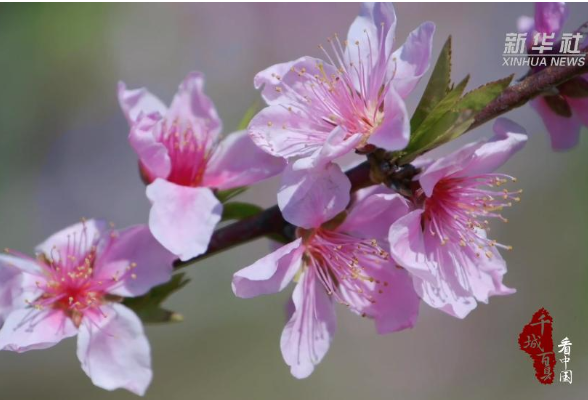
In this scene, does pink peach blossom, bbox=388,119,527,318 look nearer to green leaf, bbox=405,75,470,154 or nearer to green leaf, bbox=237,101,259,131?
green leaf, bbox=405,75,470,154

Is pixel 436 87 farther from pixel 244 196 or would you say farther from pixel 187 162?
pixel 244 196

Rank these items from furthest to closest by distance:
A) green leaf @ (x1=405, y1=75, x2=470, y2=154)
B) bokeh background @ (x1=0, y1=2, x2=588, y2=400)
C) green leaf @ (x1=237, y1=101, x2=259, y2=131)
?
bokeh background @ (x1=0, y1=2, x2=588, y2=400), green leaf @ (x1=237, y1=101, x2=259, y2=131), green leaf @ (x1=405, y1=75, x2=470, y2=154)

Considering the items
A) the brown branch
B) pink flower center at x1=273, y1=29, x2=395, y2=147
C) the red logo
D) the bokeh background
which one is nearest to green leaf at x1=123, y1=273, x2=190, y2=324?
the brown branch

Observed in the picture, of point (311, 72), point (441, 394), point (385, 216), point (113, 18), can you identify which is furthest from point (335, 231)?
point (113, 18)

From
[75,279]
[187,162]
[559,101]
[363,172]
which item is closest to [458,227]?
[363,172]

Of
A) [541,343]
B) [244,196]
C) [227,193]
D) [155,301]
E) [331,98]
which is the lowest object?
[244,196]

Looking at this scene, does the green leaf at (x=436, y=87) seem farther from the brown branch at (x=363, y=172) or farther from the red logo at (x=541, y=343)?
the red logo at (x=541, y=343)
